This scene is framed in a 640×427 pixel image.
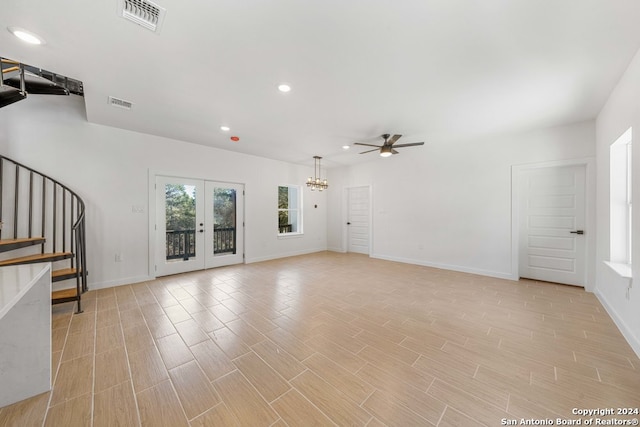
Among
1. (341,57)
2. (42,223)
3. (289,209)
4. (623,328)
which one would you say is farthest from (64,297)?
(623,328)

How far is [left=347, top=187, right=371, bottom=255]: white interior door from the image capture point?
719 cm

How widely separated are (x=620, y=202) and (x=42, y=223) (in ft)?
26.4

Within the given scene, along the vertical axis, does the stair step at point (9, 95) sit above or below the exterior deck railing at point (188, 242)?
above

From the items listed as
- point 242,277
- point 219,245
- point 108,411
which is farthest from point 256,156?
point 108,411

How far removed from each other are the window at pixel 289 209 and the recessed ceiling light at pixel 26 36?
200 inches

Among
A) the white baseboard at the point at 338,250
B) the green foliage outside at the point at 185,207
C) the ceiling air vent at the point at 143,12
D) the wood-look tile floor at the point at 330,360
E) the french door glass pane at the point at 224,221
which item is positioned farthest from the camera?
the white baseboard at the point at 338,250

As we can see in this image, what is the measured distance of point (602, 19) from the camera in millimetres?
→ 1810

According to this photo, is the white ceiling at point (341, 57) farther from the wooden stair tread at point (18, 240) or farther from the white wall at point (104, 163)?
the wooden stair tread at point (18, 240)

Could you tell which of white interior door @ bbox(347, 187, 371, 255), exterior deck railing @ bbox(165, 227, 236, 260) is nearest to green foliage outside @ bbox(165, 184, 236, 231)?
exterior deck railing @ bbox(165, 227, 236, 260)

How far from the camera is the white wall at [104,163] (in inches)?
139

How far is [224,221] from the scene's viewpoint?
5.65 metres

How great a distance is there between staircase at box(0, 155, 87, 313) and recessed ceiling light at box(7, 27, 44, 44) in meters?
2.33

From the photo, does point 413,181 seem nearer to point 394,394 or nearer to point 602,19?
point 602,19

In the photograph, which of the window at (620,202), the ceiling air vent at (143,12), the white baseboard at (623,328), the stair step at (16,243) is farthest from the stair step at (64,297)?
the window at (620,202)
